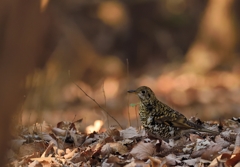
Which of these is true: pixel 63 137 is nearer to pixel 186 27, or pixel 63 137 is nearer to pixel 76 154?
pixel 76 154

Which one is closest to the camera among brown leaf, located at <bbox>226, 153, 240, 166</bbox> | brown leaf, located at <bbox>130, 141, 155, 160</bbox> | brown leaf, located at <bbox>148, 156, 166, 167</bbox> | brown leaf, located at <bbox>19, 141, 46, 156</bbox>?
brown leaf, located at <bbox>226, 153, 240, 166</bbox>

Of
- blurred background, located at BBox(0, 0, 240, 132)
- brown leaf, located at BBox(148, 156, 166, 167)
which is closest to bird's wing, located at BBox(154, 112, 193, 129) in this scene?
brown leaf, located at BBox(148, 156, 166, 167)

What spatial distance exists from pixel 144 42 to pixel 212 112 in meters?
5.05

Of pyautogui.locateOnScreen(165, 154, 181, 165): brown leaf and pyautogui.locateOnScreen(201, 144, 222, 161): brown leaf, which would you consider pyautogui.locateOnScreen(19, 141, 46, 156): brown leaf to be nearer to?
pyautogui.locateOnScreen(165, 154, 181, 165): brown leaf

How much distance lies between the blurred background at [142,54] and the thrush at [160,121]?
6950 mm

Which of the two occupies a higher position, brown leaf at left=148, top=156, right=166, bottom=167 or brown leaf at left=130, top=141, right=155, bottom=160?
brown leaf at left=130, top=141, right=155, bottom=160

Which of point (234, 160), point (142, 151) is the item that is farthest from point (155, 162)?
point (234, 160)

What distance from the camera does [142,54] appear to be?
17.8m

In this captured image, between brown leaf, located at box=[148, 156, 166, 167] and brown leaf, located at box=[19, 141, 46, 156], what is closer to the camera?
brown leaf, located at box=[148, 156, 166, 167]

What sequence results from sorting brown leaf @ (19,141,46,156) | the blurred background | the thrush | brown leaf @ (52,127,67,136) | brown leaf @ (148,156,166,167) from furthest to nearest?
the blurred background < brown leaf @ (52,127,67,136) < the thrush < brown leaf @ (19,141,46,156) < brown leaf @ (148,156,166,167)

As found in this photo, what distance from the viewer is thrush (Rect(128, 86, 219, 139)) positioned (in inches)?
229

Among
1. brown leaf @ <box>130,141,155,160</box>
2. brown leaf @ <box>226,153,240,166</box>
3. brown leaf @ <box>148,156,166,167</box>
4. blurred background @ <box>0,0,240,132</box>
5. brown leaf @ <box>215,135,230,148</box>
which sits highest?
blurred background @ <box>0,0,240,132</box>

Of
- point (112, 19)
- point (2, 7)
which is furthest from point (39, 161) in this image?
point (112, 19)

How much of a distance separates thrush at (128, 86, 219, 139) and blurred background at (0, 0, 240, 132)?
22.8ft
